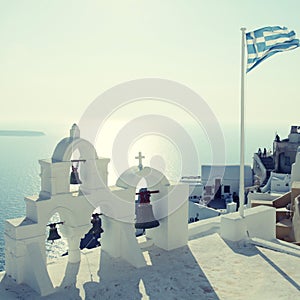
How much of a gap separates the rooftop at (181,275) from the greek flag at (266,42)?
5.32m

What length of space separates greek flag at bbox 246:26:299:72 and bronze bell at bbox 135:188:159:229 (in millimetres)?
4752

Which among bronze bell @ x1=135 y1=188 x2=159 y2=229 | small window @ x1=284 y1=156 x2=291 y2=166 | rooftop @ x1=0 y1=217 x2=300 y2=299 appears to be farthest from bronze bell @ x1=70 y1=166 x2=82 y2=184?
small window @ x1=284 y1=156 x2=291 y2=166

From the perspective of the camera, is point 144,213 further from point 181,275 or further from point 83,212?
point 181,275

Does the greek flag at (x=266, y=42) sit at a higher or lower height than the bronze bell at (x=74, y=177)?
higher

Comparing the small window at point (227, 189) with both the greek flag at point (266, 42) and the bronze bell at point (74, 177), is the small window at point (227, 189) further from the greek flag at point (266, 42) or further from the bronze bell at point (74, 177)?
the bronze bell at point (74, 177)

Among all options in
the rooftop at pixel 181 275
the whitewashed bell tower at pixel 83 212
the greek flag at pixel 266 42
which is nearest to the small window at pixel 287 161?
the greek flag at pixel 266 42

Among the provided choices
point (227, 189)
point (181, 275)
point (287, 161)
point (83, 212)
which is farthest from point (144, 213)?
point (227, 189)

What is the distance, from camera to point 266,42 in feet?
37.0

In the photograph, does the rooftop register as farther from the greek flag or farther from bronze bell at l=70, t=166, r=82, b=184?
the greek flag

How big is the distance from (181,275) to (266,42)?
6915mm

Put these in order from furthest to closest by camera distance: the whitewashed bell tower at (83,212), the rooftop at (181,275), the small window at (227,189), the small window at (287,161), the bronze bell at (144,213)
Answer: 1. the small window at (227,189)
2. the small window at (287,161)
3. the bronze bell at (144,213)
4. the whitewashed bell tower at (83,212)
5. the rooftop at (181,275)

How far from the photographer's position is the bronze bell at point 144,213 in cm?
994

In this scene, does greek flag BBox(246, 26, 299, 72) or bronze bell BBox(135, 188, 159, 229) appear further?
greek flag BBox(246, 26, 299, 72)

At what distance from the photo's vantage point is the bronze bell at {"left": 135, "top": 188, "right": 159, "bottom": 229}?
9937mm
